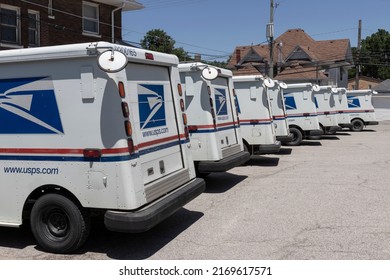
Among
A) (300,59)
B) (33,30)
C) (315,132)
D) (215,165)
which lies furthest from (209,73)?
(300,59)

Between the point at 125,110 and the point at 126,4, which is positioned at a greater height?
the point at 126,4

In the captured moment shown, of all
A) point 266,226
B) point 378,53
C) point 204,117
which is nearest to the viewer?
point 266,226

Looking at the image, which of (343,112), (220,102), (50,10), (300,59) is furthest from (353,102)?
(300,59)

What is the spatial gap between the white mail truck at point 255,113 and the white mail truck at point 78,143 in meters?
6.17

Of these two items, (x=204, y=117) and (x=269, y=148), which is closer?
(x=204, y=117)

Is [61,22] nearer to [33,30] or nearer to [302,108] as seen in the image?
[33,30]

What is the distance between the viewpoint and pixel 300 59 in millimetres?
49219

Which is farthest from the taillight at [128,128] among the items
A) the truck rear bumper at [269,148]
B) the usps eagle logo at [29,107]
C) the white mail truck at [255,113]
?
the truck rear bumper at [269,148]

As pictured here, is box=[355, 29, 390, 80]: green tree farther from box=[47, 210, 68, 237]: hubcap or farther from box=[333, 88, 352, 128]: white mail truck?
box=[47, 210, 68, 237]: hubcap

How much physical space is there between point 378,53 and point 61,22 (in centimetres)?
7386

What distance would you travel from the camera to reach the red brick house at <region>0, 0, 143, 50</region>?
62.3 ft

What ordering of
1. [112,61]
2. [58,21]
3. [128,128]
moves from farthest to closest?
[58,21], [128,128], [112,61]

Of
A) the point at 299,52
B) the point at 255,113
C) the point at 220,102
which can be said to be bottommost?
the point at 255,113
